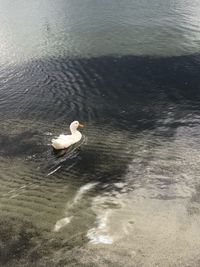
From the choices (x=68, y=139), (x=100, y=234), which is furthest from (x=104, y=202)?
(x=68, y=139)

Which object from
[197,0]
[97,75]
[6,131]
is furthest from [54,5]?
[6,131]

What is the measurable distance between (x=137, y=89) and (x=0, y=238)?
35.4 ft

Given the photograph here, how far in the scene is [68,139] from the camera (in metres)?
14.1

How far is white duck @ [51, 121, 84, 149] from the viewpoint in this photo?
45.1ft

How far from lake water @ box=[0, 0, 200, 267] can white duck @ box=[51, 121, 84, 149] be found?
31 centimetres

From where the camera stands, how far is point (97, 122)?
1609 cm

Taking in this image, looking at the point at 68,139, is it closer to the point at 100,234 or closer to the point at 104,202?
the point at 104,202

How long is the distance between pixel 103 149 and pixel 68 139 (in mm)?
1294

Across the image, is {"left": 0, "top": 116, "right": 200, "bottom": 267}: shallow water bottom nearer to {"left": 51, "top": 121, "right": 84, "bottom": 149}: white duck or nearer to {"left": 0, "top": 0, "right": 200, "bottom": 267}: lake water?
{"left": 0, "top": 0, "right": 200, "bottom": 267}: lake water

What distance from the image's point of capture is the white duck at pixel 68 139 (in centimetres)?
1373

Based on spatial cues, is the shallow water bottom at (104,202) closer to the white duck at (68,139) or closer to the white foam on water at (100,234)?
the white foam on water at (100,234)

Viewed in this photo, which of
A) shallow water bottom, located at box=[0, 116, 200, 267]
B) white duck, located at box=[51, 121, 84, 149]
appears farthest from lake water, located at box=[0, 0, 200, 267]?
white duck, located at box=[51, 121, 84, 149]

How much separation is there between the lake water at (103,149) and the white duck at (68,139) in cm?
31

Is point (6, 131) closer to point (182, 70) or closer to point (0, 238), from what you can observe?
point (0, 238)
